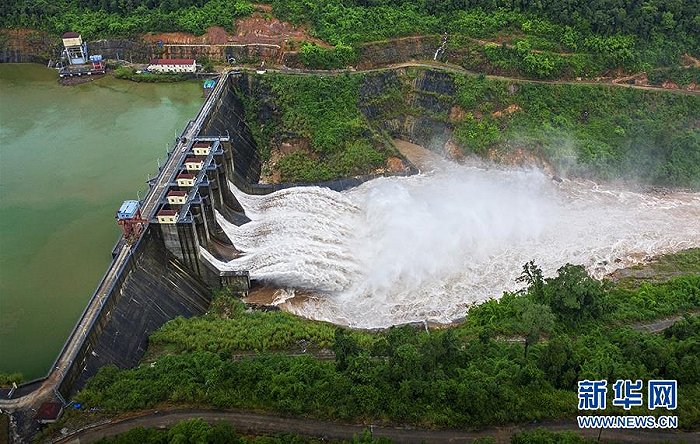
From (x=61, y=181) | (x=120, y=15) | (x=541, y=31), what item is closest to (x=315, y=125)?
(x=61, y=181)

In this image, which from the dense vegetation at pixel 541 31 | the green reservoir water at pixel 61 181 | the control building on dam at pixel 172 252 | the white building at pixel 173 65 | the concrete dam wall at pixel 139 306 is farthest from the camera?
the white building at pixel 173 65

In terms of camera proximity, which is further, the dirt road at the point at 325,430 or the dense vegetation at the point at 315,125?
the dense vegetation at the point at 315,125

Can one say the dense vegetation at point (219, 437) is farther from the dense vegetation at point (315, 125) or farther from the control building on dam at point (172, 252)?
the dense vegetation at point (315, 125)

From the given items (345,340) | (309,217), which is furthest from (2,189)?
(345,340)

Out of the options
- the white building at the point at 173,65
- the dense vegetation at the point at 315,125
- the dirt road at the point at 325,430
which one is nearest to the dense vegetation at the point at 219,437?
the dirt road at the point at 325,430

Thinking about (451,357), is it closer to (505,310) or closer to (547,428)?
(547,428)

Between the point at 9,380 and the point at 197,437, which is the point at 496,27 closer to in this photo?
the point at 197,437
